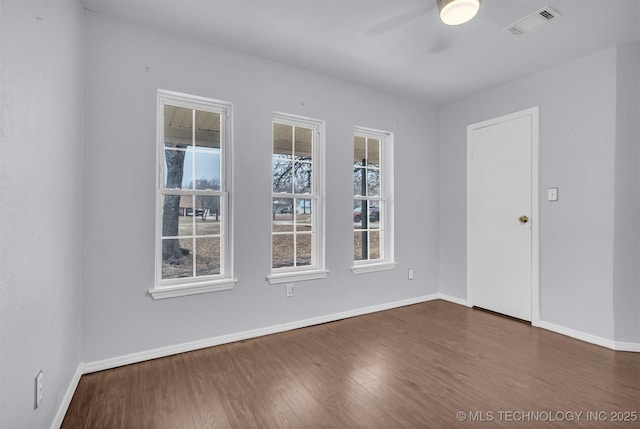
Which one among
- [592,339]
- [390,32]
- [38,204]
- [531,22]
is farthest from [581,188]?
[38,204]

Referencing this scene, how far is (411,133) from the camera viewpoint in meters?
4.18

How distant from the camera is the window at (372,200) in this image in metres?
3.86

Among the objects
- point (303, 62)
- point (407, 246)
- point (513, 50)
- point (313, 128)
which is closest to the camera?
point (513, 50)

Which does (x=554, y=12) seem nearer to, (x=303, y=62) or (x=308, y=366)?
(x=303, y=62)

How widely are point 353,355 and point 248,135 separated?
216 cm

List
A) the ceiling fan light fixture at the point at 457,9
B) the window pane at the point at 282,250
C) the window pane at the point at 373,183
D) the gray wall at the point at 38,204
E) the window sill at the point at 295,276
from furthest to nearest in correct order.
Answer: the window pane at the point at 373,183
the window pane at the point at 282,250
the window sill at the point at 295,276
the ceiling fan light fixture at the point at 457,9
the gray wall at the point at 38,204

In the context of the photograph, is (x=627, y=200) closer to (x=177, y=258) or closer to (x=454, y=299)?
(x=454, y=299)

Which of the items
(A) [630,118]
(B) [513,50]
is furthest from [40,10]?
(A) [630,118]

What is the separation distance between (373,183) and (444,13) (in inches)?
83.9

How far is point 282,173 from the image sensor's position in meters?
3.29

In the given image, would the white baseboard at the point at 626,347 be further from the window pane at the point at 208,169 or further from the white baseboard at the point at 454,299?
the window pane at the point at 208,169

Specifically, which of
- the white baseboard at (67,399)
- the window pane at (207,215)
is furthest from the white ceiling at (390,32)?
the white baseboard at (67,399)

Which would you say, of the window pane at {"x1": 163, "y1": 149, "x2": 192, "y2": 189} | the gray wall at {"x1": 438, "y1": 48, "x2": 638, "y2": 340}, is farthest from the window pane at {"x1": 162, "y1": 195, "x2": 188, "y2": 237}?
the gray wall at {"x1": 438, "y1": 48, "x2": 638, "y2": 340}

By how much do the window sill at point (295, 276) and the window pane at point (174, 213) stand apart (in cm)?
90
